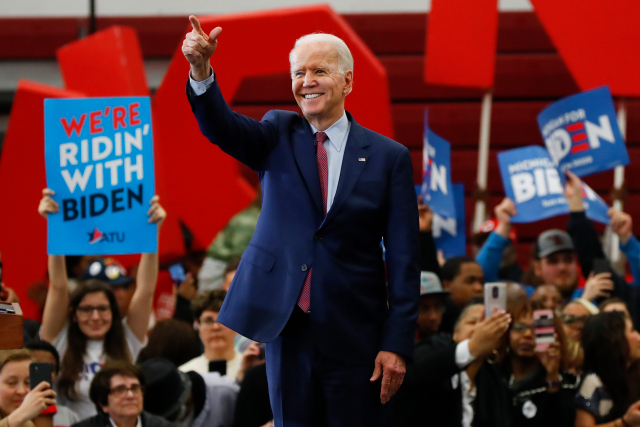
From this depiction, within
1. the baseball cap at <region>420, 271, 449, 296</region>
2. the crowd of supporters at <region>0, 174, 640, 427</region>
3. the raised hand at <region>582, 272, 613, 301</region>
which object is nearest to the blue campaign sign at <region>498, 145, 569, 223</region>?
the raised hand at <region>582, 272, 613, 301</region>

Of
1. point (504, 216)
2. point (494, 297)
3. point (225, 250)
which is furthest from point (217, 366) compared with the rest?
point (504, 216)

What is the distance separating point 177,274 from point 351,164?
12.5 ft

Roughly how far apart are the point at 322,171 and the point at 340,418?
0.59 metres

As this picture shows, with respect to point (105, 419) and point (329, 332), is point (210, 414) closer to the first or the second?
point (105, 419)

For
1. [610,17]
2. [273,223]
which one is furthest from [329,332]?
[610,17]

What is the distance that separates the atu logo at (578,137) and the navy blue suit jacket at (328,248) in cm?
354

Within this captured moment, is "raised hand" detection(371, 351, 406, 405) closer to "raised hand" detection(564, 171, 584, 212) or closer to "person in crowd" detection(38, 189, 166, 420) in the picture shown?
"person in crowd" detection(38, 189, 166, 420)

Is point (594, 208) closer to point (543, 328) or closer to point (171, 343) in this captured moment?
point (543, 328)

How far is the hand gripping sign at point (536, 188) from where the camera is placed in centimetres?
576

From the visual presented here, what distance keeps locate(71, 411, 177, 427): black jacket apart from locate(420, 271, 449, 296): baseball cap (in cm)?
127

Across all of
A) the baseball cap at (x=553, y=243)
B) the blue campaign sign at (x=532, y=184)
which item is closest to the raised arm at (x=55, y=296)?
the baseball cap at (x=553, y=243)

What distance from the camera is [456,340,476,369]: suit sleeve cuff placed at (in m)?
3.51

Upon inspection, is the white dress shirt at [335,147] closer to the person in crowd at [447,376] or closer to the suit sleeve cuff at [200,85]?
the suit sleeve cuff at [200,85]

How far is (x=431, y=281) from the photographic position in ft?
14.4
